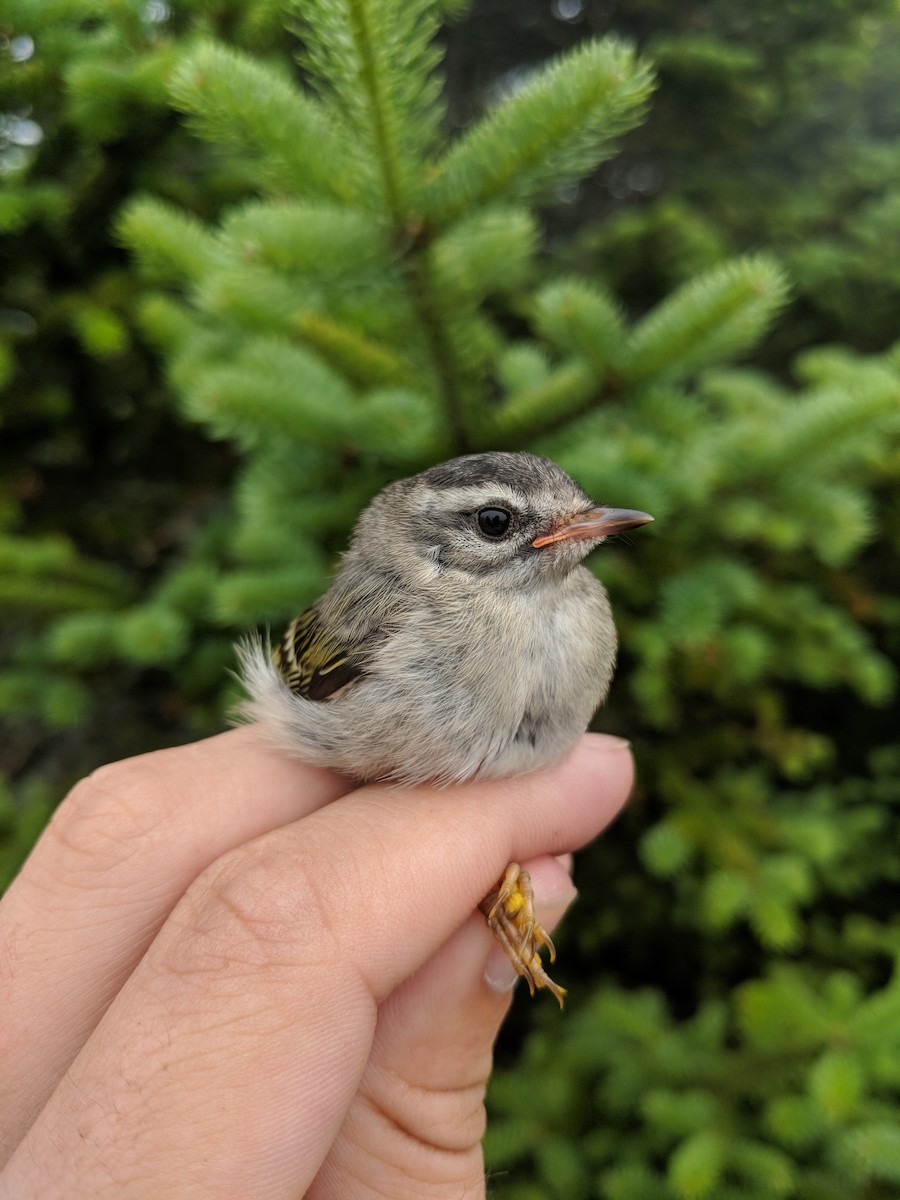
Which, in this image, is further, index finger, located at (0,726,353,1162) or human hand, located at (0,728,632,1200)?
index finger, located at (0,726,353,1162)

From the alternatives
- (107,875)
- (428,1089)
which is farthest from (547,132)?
(428,1089)

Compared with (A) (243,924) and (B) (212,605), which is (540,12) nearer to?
(B) (212,605)

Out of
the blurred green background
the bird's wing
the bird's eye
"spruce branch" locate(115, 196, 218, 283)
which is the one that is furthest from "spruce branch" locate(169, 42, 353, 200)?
the bird's wing

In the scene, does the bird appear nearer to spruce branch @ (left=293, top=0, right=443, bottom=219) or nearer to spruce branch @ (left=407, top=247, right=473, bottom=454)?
spruce branch @ (left=407, top=247, right=473, bottom=454)

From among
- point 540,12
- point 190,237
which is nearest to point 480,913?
point 190,237

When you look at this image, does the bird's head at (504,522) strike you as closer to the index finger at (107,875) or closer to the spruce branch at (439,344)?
the spruce branch at (439,344)

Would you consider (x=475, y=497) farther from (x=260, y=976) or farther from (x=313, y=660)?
(x=260, y=976)

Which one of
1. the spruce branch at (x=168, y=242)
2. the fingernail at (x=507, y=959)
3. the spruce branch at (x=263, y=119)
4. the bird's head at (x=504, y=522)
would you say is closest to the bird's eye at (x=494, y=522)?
the bird's head at (x=504, y=522)
